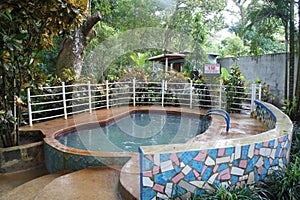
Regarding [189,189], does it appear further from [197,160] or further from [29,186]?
[29,186]

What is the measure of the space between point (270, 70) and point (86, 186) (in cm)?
720

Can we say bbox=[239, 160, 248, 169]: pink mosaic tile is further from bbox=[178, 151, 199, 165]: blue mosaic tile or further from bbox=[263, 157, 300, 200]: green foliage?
bbox=[178, 151, 199, 165]: blue mosaic tile

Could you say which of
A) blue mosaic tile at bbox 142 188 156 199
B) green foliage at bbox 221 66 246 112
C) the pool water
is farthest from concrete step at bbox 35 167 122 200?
green foliage at bbox 221 66 246 112

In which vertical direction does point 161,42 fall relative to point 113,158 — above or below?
above

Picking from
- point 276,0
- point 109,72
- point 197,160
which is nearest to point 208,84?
point 276,0

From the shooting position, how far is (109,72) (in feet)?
41.2

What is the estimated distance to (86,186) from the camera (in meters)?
3.11

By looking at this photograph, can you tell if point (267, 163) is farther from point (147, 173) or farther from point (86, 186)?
point (86, 186)

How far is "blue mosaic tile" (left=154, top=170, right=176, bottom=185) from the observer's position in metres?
2.26

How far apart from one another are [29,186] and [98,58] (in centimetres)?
1053

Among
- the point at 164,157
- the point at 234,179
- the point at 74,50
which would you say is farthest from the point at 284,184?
the point at 74,50

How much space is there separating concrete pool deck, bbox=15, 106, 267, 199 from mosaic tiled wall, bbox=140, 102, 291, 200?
436 mm

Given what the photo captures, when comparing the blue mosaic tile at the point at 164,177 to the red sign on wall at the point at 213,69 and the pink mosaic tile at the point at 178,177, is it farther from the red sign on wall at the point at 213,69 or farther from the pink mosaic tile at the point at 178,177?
the red sign on wall at the point at 213,69

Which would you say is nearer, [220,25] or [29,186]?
[29,186]
